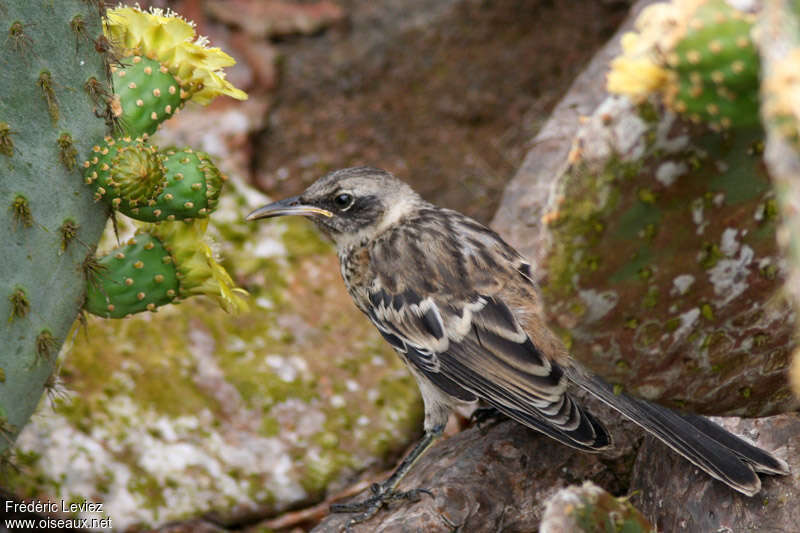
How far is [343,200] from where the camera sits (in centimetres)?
406

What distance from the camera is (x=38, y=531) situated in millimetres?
4355

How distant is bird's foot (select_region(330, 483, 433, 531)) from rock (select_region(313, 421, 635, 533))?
1.0 inches

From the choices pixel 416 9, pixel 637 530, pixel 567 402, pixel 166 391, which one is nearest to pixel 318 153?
pixel 416 9

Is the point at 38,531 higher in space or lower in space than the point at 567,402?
lower

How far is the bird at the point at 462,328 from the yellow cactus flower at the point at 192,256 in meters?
0.57

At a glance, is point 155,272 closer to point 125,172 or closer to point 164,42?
point 125,172

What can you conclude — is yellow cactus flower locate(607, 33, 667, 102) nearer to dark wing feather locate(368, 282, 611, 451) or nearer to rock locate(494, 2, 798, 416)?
rock locate(494, 2, 798, 416)

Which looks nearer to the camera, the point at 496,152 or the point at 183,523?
the point at 183,523

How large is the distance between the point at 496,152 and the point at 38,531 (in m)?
3.91

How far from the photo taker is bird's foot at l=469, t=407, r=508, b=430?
4.02 metres

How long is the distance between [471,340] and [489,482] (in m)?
0.58

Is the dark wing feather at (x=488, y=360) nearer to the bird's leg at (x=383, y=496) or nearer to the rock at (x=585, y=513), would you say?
the bird's leg at (x=383, y=496)

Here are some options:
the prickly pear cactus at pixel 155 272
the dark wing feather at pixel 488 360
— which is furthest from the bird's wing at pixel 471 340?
the prickly pear cactus at pixel 155 272

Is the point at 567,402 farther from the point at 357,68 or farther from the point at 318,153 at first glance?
the point at 357,68
